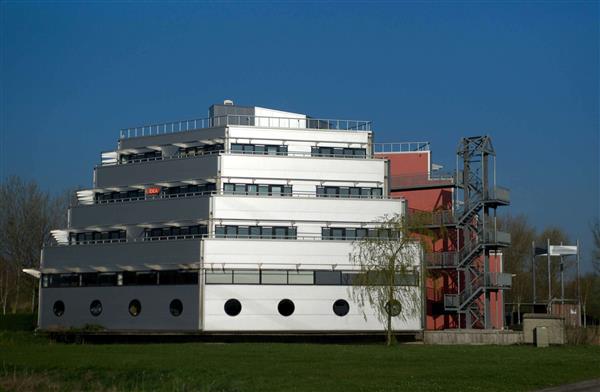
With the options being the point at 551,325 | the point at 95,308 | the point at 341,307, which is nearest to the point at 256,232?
the point at 341,307

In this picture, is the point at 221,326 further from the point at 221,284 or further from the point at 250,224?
the point at 250,224

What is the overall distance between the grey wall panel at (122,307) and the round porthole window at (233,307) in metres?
1.87

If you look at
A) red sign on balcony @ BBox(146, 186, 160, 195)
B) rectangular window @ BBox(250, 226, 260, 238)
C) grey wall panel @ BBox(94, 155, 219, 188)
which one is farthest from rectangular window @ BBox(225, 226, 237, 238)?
red sign on balcony @ BBox(146, 186, 160, 195)

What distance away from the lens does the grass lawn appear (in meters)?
26.1

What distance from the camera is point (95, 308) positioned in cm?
6341

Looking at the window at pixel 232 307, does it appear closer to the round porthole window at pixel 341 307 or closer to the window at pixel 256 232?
the window at pixel 256 232

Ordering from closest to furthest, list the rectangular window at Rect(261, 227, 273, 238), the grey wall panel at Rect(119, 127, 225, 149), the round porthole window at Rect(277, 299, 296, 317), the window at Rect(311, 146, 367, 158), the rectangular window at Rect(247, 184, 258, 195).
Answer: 1. the round porthole window at Rect(277, 299, 296, 317)
2. the rectangular window at Rect(261, 227, 273, 238)
3. the rectangular window at Rect(247, 184, 258, 195)
4. the grey wall panel at Rect(119, 127, 225, 149)
5. the window at Rect(311, 146, 367, 158)

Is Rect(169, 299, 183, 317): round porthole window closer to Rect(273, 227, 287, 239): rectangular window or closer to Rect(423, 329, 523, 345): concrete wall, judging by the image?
Rect(273, 227, 287, 239): rectangular window

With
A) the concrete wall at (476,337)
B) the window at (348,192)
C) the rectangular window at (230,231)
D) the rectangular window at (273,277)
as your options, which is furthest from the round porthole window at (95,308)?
the concrete wall at (476,337)

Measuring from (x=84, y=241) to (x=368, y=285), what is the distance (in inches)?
931

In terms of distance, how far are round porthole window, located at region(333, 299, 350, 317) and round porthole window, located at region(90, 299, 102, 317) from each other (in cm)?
1599

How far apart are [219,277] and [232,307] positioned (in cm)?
206

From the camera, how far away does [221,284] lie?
59.2 meters

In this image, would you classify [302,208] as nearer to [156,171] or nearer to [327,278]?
[327,278]
